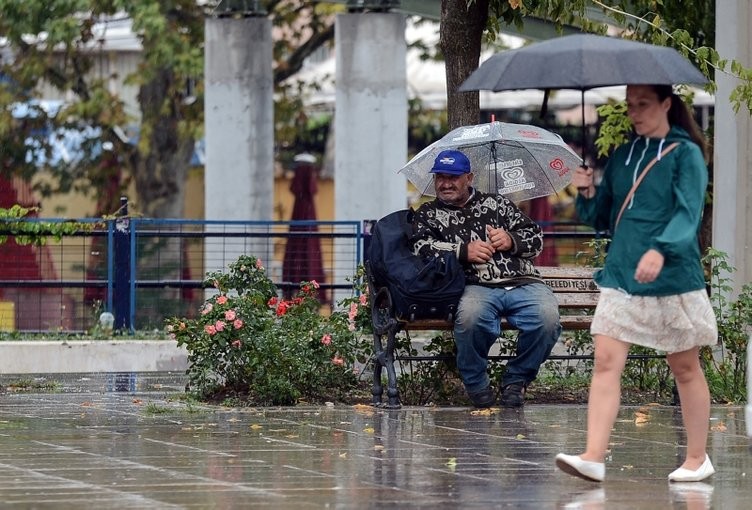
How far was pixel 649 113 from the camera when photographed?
7359 mm

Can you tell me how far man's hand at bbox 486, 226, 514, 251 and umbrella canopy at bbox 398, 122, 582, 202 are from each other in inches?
26.6

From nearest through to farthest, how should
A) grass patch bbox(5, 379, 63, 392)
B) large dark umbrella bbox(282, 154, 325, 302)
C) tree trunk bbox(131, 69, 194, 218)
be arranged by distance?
grass patch bbox(5, 379, 63, 392), large dark umbrella bbox(282, 154, 325, 302), tree trunk bbox(131, 69, 194, 218)

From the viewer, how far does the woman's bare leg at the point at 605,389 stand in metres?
7.20

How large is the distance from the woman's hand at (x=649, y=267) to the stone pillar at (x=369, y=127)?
10939mm

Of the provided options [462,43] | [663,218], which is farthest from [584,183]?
[462,43]

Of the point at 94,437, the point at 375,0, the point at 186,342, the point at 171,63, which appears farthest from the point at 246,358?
the point at 171,63

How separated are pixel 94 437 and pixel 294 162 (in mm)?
22331

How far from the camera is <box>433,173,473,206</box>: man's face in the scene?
1016 centimetres

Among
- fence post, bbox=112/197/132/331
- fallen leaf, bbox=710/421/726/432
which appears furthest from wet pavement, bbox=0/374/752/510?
fence post, bbox=112/197/132/331

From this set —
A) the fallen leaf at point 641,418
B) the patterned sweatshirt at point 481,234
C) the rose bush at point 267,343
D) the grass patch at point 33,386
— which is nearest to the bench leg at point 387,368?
the rose bush at point 267,343

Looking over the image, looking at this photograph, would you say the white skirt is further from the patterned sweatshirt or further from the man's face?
the man's face

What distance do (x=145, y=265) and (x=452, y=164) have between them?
5.47m

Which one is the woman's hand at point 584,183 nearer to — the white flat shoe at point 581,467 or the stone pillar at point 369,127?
the white flat shoe at point 581,467

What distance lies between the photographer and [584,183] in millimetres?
7527
